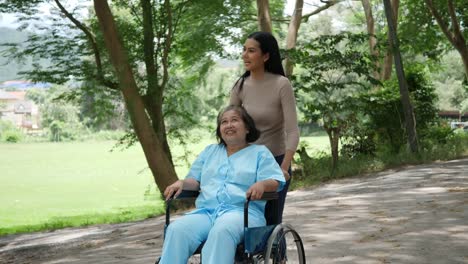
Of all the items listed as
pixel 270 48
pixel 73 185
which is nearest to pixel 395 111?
pixel 270 48

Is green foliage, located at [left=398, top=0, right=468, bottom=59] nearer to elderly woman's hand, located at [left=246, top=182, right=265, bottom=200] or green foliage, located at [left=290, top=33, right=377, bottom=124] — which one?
green foliage, located at [left=290, top=33, right=377, bottom=124]

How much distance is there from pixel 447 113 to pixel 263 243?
5302cm

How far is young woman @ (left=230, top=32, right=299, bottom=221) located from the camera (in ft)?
10.9

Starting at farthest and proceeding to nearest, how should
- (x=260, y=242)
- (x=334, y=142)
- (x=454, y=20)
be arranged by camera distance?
(x=454, y=20) → (x=334, y=142) → (x=260, y=242)

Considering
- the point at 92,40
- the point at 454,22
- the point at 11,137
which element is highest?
the point at 454,22

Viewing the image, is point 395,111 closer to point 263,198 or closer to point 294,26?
point 294,26

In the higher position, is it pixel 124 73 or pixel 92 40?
pixel 92 40

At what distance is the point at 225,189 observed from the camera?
3152mm

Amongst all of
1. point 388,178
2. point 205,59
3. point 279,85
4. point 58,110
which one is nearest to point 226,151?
point 279,85

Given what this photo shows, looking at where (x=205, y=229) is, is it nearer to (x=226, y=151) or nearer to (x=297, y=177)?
(x=226, y=151)

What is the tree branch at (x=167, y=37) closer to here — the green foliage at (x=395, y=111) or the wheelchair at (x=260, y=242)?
the green foliage at (x=395, y=111)

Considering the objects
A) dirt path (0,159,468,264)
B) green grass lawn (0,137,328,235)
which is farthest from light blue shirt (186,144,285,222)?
green grass lawn (0,137,328,235)

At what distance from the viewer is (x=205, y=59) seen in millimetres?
18328

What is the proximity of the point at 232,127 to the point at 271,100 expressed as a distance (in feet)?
0.89
